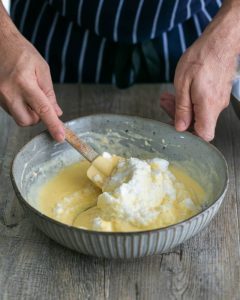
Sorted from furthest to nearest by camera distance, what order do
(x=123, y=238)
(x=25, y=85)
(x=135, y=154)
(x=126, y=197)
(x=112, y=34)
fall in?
(x=112, y=34)
(x=135, y=154)
(x=25, y=85)
(x=126, y=197)
(x=123, y=238)

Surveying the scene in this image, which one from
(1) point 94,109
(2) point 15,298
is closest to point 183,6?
(1) point 94,109

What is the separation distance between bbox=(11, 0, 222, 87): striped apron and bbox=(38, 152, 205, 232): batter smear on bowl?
0.37 metres

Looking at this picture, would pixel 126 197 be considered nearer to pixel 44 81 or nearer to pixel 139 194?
pixel 139 194

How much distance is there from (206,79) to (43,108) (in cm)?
30

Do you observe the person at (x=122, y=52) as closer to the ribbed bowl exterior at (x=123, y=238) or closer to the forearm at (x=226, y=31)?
the forearm at (x=226, y=31)

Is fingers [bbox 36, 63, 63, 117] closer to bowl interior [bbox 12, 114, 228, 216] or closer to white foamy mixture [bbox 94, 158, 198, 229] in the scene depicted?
bowl interior [bbox 12, 114, 228, 216]

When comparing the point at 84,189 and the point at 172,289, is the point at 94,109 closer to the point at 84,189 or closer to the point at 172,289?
the point at 84,189

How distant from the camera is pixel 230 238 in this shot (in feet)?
3.59

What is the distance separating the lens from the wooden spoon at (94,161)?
3.71 ft

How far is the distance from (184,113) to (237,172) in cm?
19

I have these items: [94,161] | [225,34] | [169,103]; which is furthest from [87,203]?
[225,34]

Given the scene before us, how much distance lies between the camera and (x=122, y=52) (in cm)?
148

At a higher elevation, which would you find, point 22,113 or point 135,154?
point 22,113

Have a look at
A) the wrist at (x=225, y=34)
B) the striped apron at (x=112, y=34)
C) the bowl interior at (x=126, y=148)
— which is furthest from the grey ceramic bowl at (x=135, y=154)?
the striped apron at (x=112, y=34)
